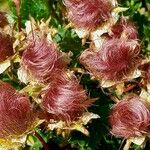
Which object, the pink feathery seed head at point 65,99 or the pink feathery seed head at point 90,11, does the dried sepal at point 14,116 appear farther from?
the pink feathery seed head at point 90,11

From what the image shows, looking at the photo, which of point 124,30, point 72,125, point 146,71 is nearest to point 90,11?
point 124,30

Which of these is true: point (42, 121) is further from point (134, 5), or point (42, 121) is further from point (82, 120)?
point (134, 5)

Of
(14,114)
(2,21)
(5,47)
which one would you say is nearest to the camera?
(14,114)

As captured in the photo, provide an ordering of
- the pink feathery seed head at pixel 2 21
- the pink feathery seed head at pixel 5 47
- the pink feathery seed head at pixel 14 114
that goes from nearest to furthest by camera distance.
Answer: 1. the pink feathery seed head at pixel 14 114
2. the pink feathery seed head at pixel 5 47
3. the pink feathery seed head at pixel 2 21

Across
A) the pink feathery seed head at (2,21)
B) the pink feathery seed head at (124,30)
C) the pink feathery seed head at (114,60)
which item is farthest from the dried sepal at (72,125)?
the pink feathery seed head at (2,21)

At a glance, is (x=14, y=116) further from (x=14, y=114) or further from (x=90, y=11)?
(x=90, y=11)

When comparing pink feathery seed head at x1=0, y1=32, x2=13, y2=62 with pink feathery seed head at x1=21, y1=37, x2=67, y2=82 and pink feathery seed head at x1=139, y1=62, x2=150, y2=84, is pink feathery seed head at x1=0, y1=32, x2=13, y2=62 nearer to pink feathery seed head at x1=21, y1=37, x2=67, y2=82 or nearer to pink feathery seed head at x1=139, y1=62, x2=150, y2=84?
pink feathery seed head at x1=21, y1=37, x2=67, y2=82
